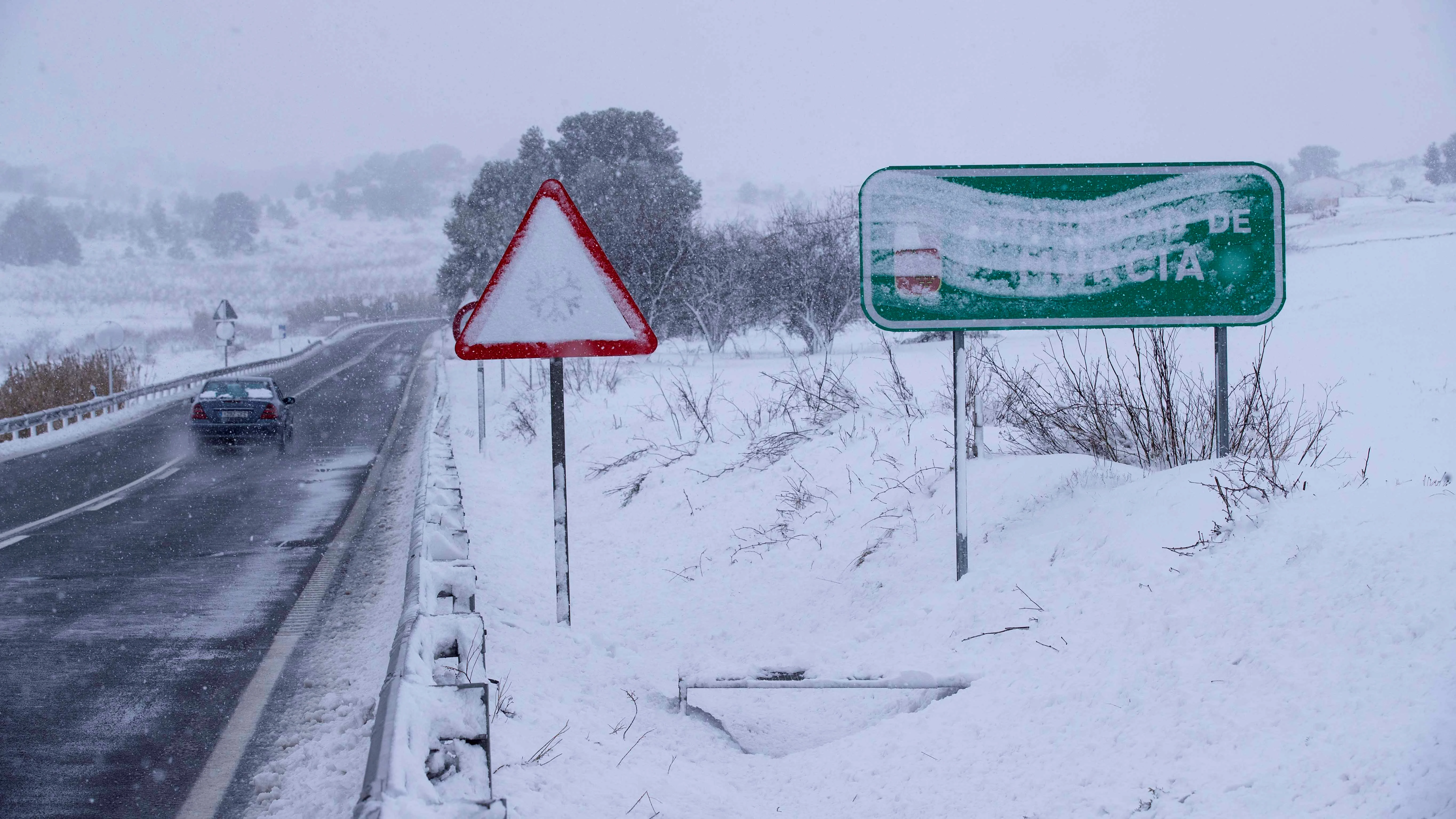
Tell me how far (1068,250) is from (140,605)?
655 centimetres

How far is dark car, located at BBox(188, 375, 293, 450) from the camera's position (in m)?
19.1

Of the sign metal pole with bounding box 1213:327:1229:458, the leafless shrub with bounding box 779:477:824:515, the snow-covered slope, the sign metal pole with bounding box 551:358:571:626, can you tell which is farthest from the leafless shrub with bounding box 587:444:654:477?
the snow-covered slope

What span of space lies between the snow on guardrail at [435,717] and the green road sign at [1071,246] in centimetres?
266

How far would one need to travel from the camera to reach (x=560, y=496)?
5273mm

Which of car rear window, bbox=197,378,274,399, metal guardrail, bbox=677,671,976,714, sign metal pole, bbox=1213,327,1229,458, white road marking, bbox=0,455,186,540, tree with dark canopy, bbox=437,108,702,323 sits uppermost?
tree with dark canopy, bbox=437,108,702,323

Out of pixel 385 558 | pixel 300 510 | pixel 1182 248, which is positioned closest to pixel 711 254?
pixel 300 510

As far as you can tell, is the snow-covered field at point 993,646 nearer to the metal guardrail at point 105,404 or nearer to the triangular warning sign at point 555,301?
the triangular warning sign at point 555,301

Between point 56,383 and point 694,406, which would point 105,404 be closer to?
point 56,383

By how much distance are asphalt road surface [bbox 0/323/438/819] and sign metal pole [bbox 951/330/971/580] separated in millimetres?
3685

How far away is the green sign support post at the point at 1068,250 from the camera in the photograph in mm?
5305

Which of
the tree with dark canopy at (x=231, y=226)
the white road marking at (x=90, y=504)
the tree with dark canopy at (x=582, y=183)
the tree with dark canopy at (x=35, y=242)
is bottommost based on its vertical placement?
the white road marking at (x=90, y=504)

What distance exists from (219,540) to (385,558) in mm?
2328

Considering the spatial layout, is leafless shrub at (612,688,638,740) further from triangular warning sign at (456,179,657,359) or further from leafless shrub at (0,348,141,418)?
leafless shrub at (0,348,141,418)

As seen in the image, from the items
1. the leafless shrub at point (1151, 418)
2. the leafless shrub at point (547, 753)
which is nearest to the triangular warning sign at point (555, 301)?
the leafless shrub at point (547, 753)
